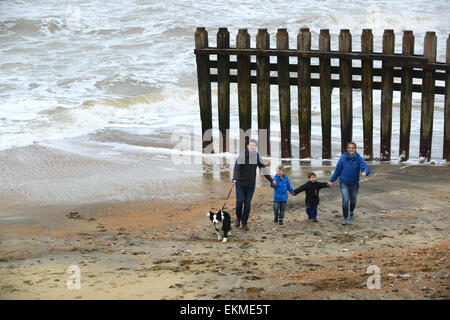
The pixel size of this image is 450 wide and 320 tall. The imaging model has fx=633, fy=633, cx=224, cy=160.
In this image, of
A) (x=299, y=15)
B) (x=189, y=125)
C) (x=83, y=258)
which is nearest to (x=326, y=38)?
(x=189, y=125)

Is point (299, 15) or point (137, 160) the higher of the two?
point (299, 15)

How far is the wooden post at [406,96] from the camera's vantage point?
38.6 feet

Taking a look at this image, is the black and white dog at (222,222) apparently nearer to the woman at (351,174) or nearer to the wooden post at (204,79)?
the woman at (351,174)

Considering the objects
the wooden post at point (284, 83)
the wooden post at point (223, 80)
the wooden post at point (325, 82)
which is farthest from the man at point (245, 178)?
the wooden post at point (223, 80)

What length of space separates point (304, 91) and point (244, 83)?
1.20m

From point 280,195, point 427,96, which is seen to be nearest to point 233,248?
point 280,195

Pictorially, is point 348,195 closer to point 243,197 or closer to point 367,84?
point 243,197

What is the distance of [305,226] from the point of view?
9242mm

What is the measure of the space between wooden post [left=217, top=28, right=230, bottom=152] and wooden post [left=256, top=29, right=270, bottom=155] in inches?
24.6

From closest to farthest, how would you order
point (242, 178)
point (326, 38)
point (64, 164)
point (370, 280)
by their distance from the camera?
point (370, 280)
point (242, 178)
point (326, 38)
point (64, 164)

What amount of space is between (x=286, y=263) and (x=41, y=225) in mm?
3965

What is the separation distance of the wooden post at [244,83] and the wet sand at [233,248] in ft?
5.47

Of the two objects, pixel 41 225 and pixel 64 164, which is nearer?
pixel 41 225

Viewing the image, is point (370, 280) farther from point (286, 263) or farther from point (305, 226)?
point (305, 226)
